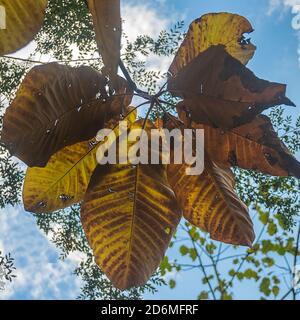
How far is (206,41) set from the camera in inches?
42.9

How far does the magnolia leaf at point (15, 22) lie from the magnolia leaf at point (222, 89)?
258mm

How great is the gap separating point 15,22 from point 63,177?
343mm

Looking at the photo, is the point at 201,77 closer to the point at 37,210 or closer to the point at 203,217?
the point at 203,217

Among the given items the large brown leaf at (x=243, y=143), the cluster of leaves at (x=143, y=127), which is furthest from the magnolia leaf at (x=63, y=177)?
the large brown leaf at (x=243, y=143)

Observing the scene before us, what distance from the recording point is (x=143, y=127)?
98 centimetres

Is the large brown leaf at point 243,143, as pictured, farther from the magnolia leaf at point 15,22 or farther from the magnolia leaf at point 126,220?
the magnolia leaf at point 15,22

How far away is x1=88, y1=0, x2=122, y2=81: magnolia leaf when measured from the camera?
724mm

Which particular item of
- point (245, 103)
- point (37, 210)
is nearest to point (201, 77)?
point (245, 103)

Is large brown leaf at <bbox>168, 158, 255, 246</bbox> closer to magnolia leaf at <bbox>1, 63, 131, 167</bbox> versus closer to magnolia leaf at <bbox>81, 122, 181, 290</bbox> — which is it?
magnolia leaf at <bbox>81, 122, 181, 290</bbox>

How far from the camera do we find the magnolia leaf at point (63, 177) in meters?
0.99

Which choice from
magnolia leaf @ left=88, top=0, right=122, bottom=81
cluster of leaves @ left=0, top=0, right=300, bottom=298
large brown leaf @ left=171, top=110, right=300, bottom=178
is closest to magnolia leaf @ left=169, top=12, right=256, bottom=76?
cluster of leaves @ left=0, top=0, right=300, bottom=298

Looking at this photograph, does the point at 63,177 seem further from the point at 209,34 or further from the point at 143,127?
the point at 209,34
